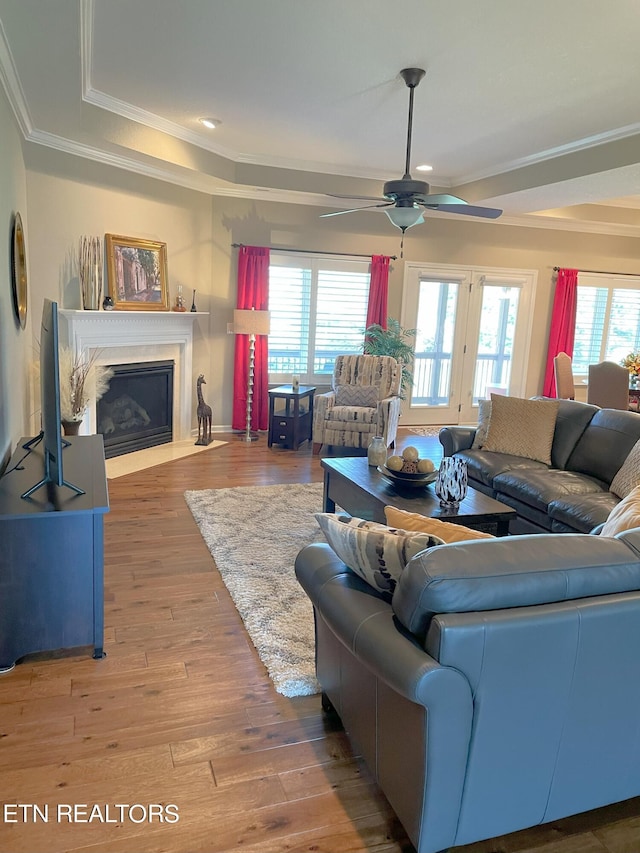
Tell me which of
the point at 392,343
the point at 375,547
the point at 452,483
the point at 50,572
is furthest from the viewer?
the point at 392,343

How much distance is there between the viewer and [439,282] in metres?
7.71

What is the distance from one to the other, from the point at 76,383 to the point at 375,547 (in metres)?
3.67

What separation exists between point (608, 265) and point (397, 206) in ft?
18.2

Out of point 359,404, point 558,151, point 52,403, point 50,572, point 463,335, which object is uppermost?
point 558,151

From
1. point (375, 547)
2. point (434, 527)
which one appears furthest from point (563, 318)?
point (375, 547)

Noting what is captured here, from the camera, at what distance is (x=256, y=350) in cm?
686

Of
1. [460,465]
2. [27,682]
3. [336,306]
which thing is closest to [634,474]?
[460,465]

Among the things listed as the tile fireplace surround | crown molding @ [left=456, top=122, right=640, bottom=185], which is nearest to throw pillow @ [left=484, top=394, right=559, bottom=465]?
crown molding @ [left=456, top=122, right=640, bottom=185]

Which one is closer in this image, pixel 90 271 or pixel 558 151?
pixel 90 271

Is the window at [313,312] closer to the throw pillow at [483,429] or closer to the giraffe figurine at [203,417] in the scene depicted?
the giraffe figurine at [203,417]

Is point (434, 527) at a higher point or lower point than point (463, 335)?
lower

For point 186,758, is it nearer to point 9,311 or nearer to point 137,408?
point 9,311

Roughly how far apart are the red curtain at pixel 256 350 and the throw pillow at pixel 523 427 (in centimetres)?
312

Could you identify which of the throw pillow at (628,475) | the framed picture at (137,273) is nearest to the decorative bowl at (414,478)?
the throw pillow at (628,475)
